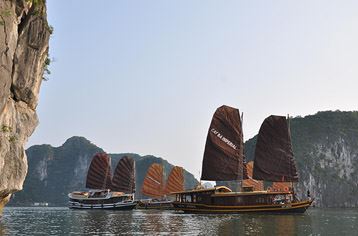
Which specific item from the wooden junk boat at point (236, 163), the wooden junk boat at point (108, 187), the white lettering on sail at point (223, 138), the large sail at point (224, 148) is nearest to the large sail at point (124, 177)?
the wooden junk boat at point (108, 187)

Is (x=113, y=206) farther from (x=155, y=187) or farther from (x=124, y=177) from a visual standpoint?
(x=155, y=187)

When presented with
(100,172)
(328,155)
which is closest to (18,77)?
(100,172)

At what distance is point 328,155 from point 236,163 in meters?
108

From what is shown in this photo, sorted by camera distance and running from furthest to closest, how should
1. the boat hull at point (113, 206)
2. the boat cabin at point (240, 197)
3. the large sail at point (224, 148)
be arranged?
the boat hull at point (113, 206) < the large sail at point (224, 148) < the boat cabin at point (240, 197)

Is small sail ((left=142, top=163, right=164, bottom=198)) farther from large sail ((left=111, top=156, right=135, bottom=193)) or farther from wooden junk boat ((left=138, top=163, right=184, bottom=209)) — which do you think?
large sail ((left=111, top=156, right=135, bottom=193))

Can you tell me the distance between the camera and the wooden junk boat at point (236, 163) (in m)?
49.1

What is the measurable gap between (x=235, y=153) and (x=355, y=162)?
108m

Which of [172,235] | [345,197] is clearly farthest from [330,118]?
[172,235]

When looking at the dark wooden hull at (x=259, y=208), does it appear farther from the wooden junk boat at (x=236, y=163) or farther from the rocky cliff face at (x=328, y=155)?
the rocky cliff face at (x=328, y=155)

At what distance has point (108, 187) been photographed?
76750mm

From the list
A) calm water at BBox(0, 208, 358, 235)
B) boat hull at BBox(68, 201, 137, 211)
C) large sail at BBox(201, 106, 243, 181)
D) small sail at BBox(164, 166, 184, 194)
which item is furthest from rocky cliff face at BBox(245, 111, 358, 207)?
calm water at BBox(0, 208, 358, 235)

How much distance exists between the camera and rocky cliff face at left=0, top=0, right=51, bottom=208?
19.0 meters

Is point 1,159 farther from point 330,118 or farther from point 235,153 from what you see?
point 330,118

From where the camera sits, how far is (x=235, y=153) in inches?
2052
